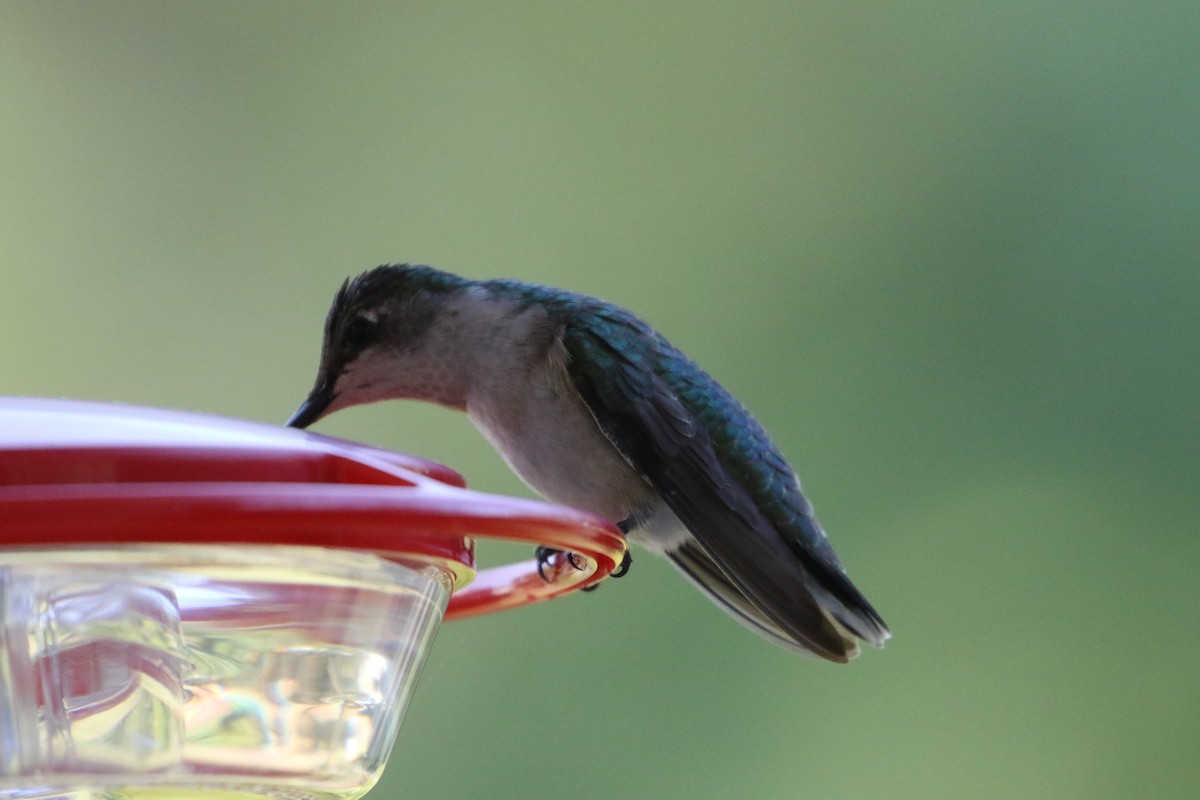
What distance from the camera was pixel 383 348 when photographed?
1.99m

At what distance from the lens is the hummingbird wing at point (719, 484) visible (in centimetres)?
162

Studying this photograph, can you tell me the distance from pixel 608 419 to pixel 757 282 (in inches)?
63.8

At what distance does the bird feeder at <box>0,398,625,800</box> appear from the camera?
0.74 meters

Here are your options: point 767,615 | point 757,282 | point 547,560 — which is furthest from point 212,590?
point 757,282

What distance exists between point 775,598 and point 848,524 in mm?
1623

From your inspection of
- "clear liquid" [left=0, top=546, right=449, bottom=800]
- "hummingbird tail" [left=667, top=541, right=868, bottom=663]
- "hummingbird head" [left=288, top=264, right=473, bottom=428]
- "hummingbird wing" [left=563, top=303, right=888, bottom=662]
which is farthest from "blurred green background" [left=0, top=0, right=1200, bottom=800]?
"clear liquid" [left=0, top=546, right=449, bottom=800]

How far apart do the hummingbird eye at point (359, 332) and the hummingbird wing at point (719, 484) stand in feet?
0.95

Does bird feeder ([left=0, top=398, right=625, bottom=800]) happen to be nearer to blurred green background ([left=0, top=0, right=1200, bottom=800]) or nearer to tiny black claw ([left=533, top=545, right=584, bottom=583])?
tiny black claw ([left=533, top=545, right=584, bottom=583])

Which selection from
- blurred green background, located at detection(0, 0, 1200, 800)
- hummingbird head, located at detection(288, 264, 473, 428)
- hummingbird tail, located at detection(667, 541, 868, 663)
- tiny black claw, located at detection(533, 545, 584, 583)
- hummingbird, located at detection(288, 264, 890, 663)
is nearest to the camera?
tiny black claw, located at detection(533, 545, 584, 583)

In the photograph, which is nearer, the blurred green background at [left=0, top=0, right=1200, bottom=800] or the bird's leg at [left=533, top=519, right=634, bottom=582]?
the bird's leg at [left=533, top=519, right=634, bottom=582]

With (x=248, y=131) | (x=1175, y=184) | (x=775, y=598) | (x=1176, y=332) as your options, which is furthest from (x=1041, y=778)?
(x=248, y=131)

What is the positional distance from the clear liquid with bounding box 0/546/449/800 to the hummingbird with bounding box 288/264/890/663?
708 millimetres

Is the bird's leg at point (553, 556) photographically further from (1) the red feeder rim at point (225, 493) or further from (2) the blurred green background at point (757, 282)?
(2) the blurred green background at point (757, 282)

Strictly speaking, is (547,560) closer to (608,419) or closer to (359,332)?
(608,419)
